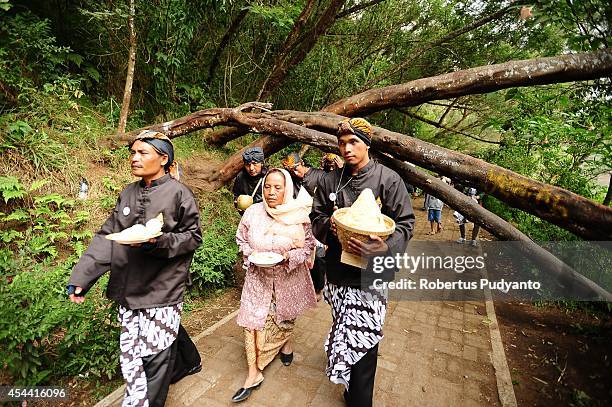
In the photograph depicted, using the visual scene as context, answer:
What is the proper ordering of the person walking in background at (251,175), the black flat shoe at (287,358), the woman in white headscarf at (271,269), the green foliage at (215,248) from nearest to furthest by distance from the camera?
the woman in white headscarf at (271,269), the black flat shoe at (287,358), the person walking in background at (251,175), the green foliage at (215,248)

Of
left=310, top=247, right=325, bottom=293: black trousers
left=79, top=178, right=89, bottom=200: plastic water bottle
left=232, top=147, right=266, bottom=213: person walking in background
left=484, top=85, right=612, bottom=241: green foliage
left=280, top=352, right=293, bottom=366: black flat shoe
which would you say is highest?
left=484, top=85, right=612, bottom=241: green foliage

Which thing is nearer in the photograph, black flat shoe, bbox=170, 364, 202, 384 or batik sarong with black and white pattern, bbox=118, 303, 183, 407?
batik sarong with black and white pattern, bbox=118, 303, 183, 407

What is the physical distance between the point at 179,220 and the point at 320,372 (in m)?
2.10

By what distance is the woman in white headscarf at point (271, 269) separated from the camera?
9.02 ft

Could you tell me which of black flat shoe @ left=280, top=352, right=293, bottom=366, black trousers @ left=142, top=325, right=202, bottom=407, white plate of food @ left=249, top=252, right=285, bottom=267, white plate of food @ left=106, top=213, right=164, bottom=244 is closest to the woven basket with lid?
white plate of food @ left=249, top=252, right=285, bottom=267

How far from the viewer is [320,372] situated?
304 cm

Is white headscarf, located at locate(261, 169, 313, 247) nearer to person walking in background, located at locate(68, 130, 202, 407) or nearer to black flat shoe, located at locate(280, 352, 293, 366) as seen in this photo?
person walking in background, located at locate(68, 130, 202, 407)

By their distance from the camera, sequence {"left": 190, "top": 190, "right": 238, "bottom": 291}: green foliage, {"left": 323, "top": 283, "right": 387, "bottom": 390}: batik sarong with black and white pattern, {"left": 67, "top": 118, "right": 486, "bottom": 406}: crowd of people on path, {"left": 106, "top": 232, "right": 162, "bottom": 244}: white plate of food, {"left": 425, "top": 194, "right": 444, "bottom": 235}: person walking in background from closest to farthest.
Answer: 1. {"left": 106, "top": 232, "right": 162, "bottom": 244}: white plate of food
2. {"left": 67, "top": 118, "right": 486, "bottom": 406}: crowd of people on path
3. {"left": 323, "top": 283, "right": 387, "bottom": 390}: batik sarong with black and white pattern
4. {"left": 190, "top": 190, "right": 238, "bottom": 291}: green foliage
5. {"left": 425, "top": 194, "right": 444, "bottom": 235}: person walking in background

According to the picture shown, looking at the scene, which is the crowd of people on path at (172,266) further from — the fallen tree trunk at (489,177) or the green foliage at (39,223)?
the green foliage at (39,223)

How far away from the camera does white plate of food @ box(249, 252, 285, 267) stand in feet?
7.74

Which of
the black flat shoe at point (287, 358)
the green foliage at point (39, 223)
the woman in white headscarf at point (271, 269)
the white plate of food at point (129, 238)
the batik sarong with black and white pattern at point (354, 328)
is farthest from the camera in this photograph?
the green foliage at point (39, 223)

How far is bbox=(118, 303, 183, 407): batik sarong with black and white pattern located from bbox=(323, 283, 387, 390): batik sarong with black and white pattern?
1.35 metres

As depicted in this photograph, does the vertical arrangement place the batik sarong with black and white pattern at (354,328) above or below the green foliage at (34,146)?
below

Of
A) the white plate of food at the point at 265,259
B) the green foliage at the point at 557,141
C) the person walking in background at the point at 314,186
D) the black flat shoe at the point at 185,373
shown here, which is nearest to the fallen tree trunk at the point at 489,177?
the person walking in background at the point at 314,186
